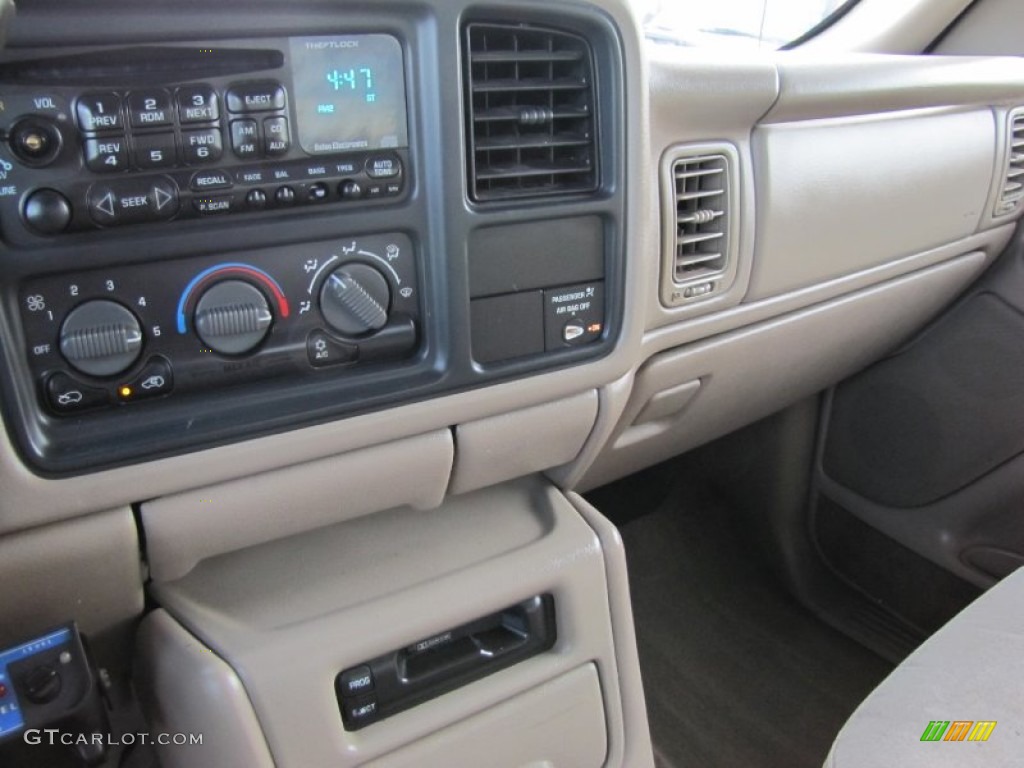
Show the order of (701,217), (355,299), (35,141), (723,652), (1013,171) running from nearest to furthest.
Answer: (35,141)
(355,299)
(701,217)
(1013,171)
(723,652)

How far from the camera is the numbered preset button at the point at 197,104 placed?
0.55 metres

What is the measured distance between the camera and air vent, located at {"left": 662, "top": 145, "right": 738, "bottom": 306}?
906mm

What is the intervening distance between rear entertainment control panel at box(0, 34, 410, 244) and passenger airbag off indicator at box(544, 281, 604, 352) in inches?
6.7

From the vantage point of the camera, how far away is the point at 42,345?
558 mm

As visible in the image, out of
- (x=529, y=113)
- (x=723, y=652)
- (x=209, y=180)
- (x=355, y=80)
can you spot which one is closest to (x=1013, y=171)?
(x=723, y=652)

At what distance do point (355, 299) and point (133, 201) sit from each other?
161mm

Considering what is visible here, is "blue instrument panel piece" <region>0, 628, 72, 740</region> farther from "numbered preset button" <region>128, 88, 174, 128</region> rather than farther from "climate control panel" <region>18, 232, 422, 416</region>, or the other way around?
"numbered preset button" <region>128, 88, 174, 128</region>

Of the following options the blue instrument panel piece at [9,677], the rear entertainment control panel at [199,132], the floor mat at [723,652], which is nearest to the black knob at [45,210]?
the rear entertainment control panel at [199,132]

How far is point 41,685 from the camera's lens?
0.58 meters

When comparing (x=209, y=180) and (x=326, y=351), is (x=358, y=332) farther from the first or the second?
(x=209, y=180)

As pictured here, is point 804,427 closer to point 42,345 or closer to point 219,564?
point 219,564

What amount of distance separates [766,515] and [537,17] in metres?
1.34

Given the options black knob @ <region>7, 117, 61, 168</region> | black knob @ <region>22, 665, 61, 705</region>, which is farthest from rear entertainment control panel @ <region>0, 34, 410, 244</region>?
black knob @ <region>22, 665, 61, 705</region>

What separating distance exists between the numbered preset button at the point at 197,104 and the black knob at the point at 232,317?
4.2 inches
